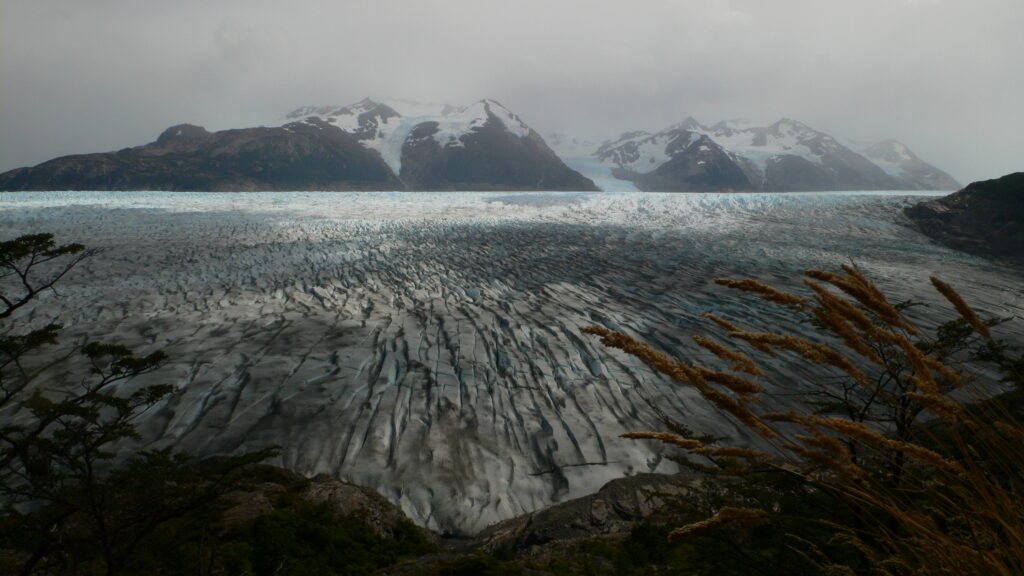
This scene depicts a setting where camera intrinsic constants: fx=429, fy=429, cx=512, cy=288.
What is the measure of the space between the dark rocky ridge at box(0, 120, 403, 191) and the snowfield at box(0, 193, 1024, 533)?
9518cm

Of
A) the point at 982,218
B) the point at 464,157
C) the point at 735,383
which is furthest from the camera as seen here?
the point at 464,157

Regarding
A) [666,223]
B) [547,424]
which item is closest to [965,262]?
[666,223]

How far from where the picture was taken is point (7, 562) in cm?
358

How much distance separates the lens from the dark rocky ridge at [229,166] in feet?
311

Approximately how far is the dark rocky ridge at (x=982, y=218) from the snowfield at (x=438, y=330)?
172 inches

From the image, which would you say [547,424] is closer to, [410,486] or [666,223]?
[410,486]

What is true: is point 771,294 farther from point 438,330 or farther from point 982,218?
point 982,218

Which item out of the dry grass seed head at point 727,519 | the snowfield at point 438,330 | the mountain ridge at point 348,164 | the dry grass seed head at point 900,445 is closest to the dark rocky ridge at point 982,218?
the snowfield at point 438,330

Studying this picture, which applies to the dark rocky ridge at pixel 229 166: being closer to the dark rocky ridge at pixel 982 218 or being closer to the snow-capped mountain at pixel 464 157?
the snow-capped mountain at pixel 464 157

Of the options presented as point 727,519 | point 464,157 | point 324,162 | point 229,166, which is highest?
point 464,157

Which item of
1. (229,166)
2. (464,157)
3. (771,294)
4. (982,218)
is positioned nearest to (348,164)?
(229,166)

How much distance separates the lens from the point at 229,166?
119m

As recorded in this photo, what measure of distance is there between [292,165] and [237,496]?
14909 centimetres

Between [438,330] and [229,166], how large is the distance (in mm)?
136894
